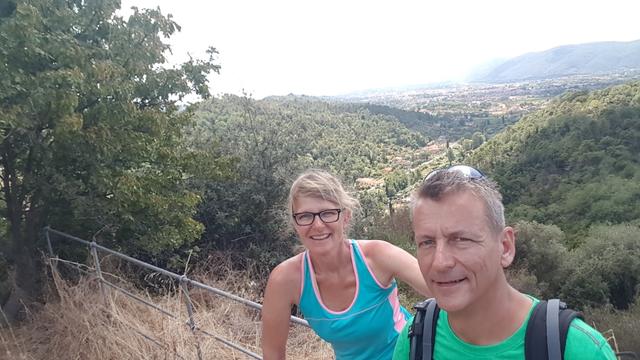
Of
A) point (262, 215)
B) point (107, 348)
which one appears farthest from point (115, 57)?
point (262, 215)

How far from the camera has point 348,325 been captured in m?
1.82

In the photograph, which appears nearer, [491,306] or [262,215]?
[491,306]

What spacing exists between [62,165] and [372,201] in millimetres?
13664

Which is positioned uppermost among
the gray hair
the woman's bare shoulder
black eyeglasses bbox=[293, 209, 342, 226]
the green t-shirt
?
the gray hair

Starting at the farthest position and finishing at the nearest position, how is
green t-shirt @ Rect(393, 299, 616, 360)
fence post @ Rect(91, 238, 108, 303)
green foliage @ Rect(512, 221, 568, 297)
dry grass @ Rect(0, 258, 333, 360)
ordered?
green foliage @ Rect(512, 221, 568, 297), fence post @ Rect(91, 238, 108, 303), dry grass @ Rect(0, 258, 333, 360), green t-shirt @ Rect(393, 299, 616, 360)

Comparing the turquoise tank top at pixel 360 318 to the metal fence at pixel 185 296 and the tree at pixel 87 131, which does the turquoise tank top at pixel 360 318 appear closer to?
the metal fence at pixel 185 296

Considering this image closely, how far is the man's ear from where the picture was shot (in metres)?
1.18

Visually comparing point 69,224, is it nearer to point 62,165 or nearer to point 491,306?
point 62,165

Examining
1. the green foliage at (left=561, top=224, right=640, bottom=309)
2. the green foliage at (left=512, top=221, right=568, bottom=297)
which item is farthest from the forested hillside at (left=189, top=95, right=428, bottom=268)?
the green foliage at (left=561, top=224, right=640, bottom=309)

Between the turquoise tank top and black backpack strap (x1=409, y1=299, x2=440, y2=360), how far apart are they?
21.1 inches

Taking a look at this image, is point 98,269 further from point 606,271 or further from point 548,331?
point 606,271

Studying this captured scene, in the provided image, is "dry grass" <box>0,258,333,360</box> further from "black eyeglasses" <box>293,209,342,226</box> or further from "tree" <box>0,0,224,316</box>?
"black eyeglasses" <box>293,209,342,226</box>

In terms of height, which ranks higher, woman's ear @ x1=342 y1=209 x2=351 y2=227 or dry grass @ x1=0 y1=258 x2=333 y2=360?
woman's ear @ x1=342 y1=209 x2=351 y2=227

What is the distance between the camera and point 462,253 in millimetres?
1129
